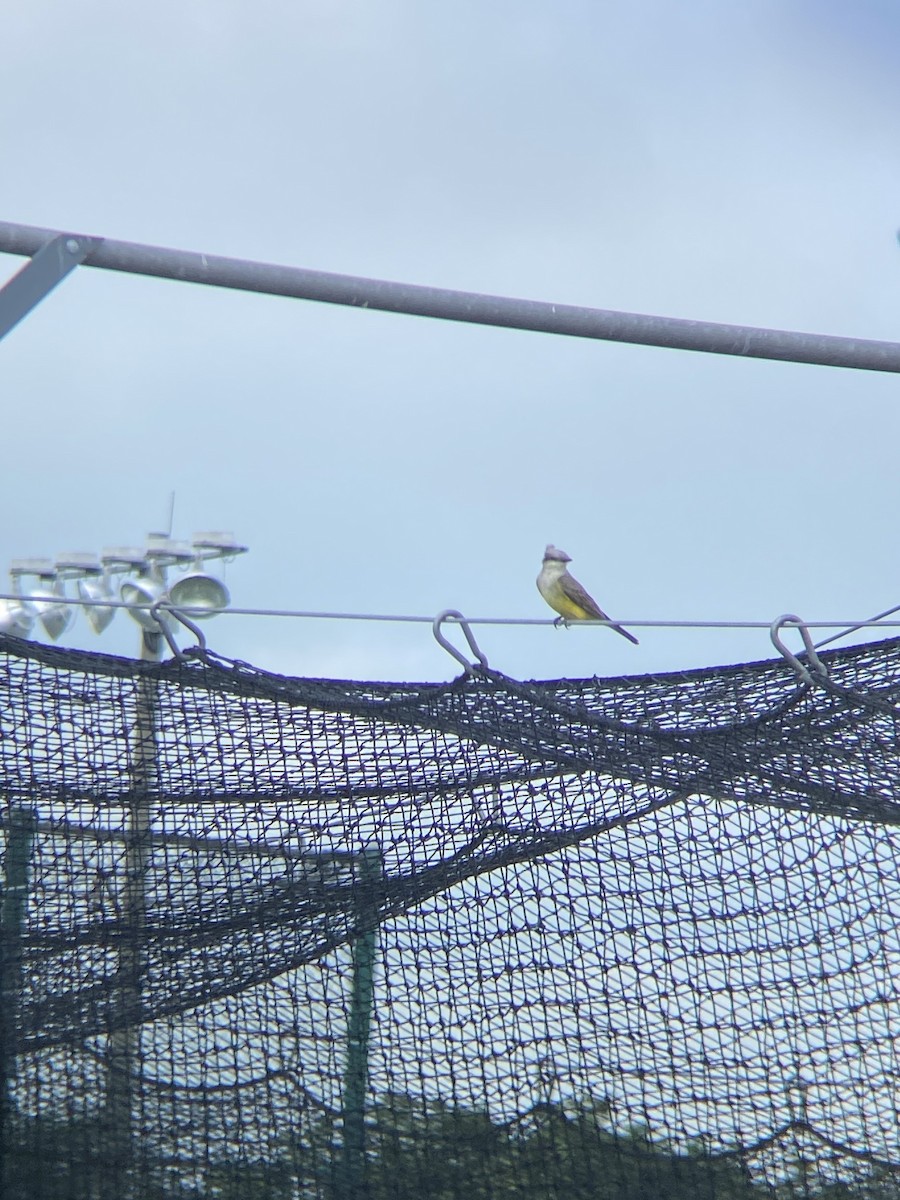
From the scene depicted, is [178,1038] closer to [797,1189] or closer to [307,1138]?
[307,1138]

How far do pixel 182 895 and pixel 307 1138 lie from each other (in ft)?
1.69

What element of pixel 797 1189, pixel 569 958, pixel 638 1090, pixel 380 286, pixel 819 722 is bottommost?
pixel 797 1189

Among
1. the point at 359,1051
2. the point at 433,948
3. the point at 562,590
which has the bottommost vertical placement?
the point at 359,1051

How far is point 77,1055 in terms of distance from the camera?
2779 millimetres

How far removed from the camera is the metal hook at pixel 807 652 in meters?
2.42

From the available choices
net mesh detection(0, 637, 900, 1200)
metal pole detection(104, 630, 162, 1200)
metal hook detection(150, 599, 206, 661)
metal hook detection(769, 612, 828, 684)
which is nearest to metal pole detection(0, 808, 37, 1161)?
net mesh detection(0, 637, 900, 1200)

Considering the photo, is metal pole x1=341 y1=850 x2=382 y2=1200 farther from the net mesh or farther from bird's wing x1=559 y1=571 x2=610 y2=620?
bird's wing x1=559 y1=571 x2=610 y2=620

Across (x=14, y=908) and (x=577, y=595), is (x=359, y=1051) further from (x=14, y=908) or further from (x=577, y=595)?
(x=577, y=595)

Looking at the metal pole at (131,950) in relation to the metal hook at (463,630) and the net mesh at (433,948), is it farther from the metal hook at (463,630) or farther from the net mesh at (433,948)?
the metal hook at (463,630)

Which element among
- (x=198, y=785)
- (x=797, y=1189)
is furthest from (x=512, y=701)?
(x=797, y=1189)

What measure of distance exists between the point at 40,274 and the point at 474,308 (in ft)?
2.17

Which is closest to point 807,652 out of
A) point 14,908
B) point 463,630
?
point 463,630

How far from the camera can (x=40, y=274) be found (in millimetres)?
2168

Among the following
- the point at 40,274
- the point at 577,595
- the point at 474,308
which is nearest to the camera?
the point at 40,274
